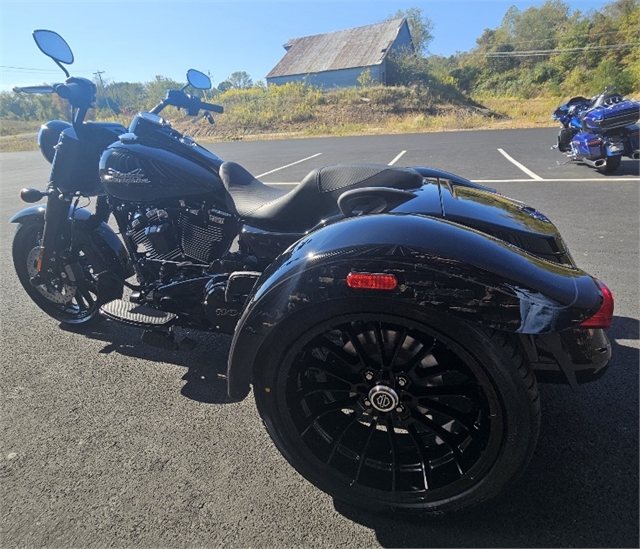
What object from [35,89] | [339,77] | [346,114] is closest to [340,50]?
[339,77]

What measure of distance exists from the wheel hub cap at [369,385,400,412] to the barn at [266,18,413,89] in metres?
43.7

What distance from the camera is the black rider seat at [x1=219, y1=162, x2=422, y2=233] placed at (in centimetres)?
203

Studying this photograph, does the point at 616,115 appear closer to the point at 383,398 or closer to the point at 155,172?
the point at 155,172

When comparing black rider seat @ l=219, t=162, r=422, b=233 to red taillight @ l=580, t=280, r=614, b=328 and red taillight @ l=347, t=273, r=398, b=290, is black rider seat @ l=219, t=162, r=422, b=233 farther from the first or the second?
red taillight @ l=580, t=280, r=614, b=328

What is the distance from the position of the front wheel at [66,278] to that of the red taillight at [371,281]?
2.25 meters

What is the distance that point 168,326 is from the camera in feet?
8.64

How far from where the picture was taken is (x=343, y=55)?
43812 millimetres

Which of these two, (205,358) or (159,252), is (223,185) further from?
(205,358)

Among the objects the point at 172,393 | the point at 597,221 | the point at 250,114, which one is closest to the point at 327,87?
the point at 250,114

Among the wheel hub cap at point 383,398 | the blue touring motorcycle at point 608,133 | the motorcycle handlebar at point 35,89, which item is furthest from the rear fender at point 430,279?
the blue touring motorcycle at point 608,133

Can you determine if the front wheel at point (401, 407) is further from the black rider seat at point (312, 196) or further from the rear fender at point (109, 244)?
the rear fender at point (109, 244)

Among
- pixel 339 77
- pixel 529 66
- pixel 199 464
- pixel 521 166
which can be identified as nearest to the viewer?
pixel 199 464

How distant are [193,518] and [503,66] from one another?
60.0 meters

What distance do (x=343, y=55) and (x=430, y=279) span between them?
157 ft
